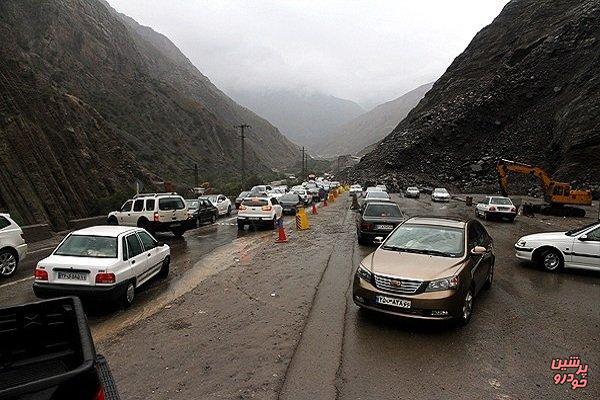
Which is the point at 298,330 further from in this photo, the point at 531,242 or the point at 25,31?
the point at 25,31

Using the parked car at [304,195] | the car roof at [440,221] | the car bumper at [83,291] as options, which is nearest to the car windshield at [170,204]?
the car bumper at [83,291]

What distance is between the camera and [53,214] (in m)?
20.9

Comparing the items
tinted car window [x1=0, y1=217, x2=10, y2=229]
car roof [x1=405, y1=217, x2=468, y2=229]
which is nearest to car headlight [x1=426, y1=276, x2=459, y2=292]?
car roof [x1=405, y1=217, x2=468, y2=229]

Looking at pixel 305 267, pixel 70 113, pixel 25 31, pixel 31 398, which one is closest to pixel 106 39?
pixel 25 31

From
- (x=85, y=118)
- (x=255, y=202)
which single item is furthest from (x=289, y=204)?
(x=85, y=118)

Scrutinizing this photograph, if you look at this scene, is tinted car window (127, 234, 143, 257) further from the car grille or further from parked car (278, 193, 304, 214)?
parked car (278, 193, 304, 214)

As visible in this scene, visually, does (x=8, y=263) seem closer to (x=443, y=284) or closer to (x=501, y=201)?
(x=443, y=284)

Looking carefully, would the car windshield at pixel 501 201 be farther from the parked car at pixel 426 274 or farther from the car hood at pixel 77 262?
the car hood at pixel 77 262

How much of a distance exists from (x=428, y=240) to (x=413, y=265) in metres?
1.17

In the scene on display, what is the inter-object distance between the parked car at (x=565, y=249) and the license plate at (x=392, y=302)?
618cm

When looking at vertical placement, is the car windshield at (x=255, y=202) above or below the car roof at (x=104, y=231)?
below

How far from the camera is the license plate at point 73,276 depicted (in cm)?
709

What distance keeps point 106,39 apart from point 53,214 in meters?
66.3

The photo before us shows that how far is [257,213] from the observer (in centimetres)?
1927
